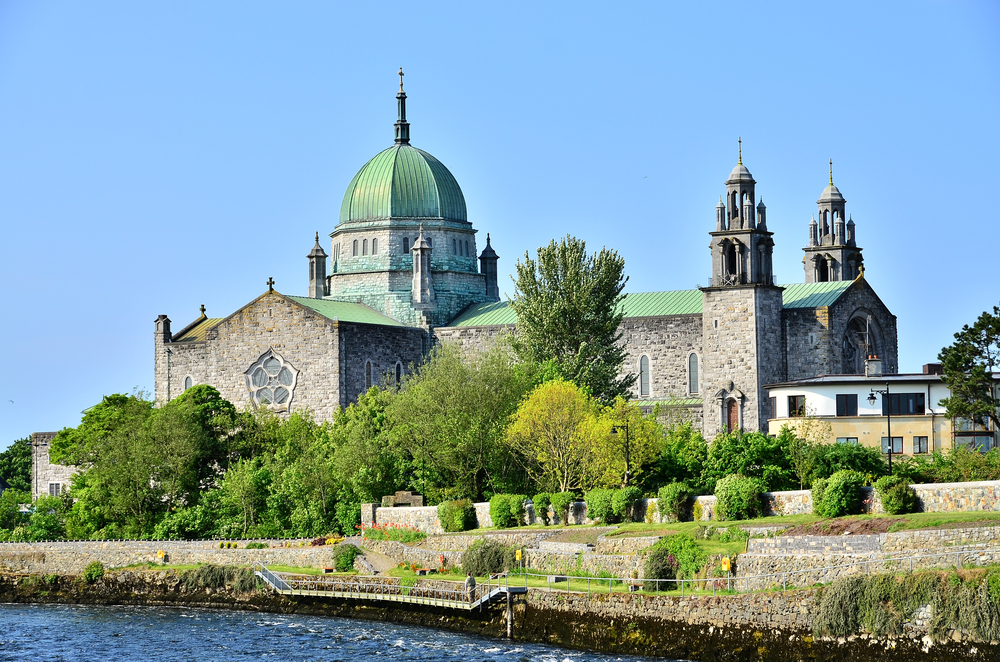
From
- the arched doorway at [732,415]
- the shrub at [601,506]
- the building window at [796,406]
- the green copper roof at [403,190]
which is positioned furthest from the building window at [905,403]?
the green copper roof at [403,190]

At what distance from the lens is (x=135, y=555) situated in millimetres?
Result: 66188

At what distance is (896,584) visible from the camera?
39.5 m

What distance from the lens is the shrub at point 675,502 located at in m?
54.9

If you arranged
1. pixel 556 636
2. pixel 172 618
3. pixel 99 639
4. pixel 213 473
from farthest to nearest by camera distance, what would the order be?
pixel 213 473 < pixel 172 618 < pixel 99 639 < pixel 556 636

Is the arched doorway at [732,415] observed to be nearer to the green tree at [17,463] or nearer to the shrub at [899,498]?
the shrub at [899,498]

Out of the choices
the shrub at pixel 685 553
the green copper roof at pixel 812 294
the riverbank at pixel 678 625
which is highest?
the green copper roof at pixel 812 294

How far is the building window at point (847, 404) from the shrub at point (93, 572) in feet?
102

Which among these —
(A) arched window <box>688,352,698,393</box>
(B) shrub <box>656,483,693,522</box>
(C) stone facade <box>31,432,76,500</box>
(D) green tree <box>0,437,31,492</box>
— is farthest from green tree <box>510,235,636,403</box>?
(D) green tree <box>0,437,31,492</box>

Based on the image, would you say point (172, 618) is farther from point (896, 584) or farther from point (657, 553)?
point (896, 584)

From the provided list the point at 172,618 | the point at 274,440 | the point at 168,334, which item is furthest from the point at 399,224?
the point at 172,618

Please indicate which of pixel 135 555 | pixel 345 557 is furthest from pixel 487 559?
pixel 135 555

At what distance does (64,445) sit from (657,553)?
139ft

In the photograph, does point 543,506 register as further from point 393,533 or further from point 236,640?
point 236,640

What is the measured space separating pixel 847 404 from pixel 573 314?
13.5 m
